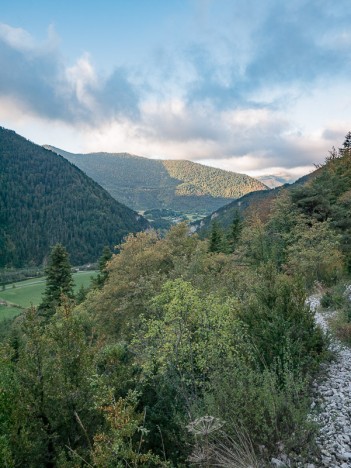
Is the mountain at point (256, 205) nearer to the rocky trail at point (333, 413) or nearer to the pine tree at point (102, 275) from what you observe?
the pine tree at point (102, 275)

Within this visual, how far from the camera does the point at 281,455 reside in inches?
176

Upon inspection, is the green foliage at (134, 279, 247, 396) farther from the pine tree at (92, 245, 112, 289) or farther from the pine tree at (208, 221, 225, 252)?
the pine tree at (92, 245, 112, 289)

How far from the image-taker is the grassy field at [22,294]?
226 feet

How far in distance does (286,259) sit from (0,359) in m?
18.9

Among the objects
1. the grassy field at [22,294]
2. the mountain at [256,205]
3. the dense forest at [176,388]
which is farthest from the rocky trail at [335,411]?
the grassy field at [22,294]

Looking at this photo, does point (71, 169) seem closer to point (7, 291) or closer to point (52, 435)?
point (7, 291)

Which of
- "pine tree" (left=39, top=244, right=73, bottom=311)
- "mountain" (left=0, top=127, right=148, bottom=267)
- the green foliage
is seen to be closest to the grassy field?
"pine tree" (left=39, top=244, right=73, bottom=311)

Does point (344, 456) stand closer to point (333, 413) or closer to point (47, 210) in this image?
point (333, 413)

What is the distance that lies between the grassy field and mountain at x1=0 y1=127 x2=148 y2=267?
39148 mm

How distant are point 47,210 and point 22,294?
3354 inches

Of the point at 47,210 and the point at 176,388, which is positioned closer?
the point at 176,388

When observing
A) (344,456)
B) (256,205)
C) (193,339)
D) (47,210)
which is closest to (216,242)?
(256,205)

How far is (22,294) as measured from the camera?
8288 cm

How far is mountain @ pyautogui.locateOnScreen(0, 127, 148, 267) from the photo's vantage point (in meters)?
142
